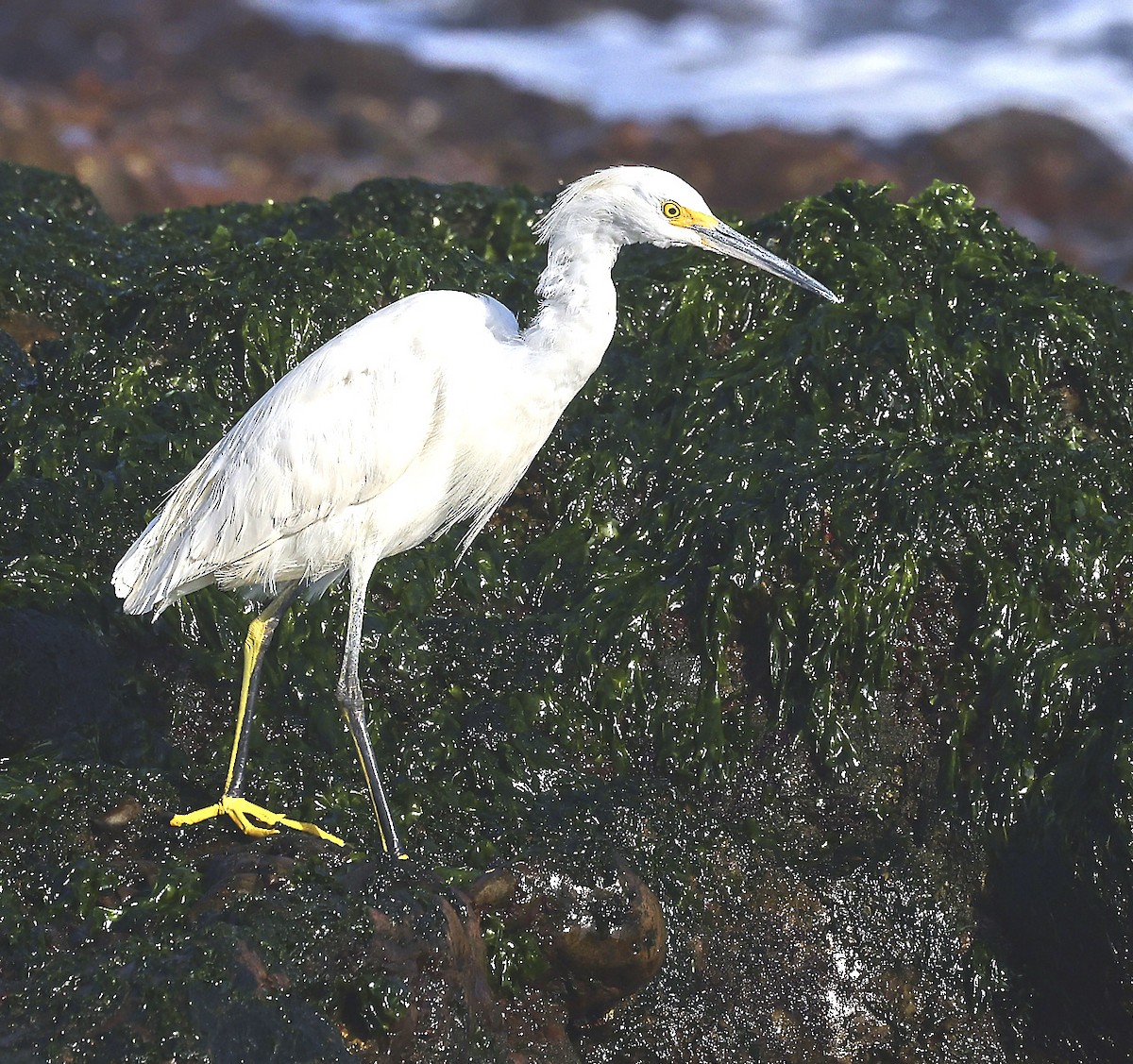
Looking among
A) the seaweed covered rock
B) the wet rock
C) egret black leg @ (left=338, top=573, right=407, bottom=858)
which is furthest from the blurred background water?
egret black leg @ (left=338, top=573, right=407, bottom=858)

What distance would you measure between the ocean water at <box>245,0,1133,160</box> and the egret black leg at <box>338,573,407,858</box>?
16.6 m

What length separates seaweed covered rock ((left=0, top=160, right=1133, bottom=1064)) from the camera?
13.6 feet

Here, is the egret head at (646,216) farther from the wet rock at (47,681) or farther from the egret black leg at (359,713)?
the wet rock at (47,681)

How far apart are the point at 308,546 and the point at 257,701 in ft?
2.84

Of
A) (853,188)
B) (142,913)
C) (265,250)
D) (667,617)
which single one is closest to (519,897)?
(142,913)

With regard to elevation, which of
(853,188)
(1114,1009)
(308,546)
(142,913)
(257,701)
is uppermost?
(853,188)

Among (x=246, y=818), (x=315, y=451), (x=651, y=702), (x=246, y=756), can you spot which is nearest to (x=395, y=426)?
(x=315, y=451)

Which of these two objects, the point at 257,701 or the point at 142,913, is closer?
the point at 142,913

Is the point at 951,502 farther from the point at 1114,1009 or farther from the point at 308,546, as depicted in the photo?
the point at 308,546

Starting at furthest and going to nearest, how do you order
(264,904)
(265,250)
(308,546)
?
(265,250), (308,546), (264,904)

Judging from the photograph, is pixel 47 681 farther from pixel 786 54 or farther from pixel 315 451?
pixel 786 54

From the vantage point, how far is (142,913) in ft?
13.3

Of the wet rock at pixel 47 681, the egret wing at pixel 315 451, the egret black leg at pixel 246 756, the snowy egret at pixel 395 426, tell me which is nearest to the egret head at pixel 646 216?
the snowy egret at pixel 395 426

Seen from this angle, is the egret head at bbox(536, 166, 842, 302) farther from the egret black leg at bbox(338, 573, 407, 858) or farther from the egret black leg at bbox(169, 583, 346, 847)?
the egret black leg at bbox(169, 583, 346, 847)
